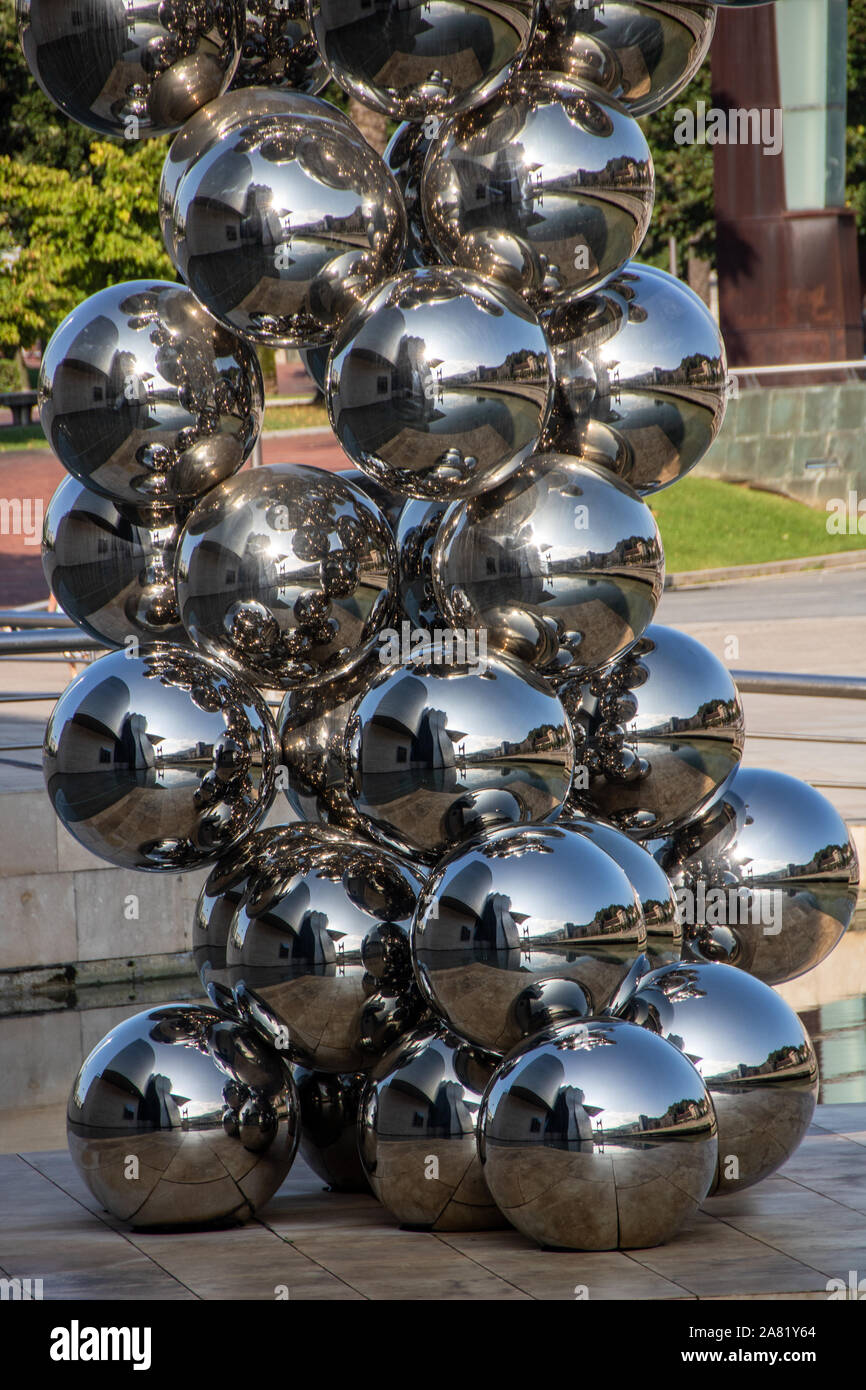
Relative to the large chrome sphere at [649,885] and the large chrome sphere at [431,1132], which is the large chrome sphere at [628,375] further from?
the large chrome sphere at [431,1132]

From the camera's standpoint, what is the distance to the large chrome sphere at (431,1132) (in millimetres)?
4328

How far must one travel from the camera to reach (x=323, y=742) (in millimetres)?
4832

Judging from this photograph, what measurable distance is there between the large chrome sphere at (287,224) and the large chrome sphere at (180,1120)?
5.34 feet

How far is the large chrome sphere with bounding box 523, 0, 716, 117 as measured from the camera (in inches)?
184

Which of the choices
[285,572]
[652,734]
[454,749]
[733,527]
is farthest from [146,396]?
[733,527]

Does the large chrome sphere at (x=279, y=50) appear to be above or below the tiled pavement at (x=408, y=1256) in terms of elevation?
above

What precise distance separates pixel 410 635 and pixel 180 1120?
4.09 feet

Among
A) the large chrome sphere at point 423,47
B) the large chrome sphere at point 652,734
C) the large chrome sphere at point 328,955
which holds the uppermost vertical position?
the large chrome sphere at point 423,47

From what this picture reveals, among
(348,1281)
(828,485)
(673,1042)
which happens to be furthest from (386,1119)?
(828,485)

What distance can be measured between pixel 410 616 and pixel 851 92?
43.7m

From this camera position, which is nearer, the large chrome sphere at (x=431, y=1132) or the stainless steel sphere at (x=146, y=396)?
the large chrome sphere at (x=431, y=1132)

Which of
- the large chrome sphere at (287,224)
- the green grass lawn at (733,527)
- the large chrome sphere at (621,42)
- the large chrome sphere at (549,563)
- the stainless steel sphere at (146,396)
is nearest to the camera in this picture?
the large chrome sphere at (287,224)

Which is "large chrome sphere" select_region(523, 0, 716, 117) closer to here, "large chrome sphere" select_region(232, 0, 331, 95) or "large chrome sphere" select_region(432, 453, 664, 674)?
"large chrome sphere" select_region(232, 0, 331, 95)

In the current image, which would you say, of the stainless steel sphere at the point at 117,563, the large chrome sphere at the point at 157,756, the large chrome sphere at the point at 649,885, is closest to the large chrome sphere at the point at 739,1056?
the large chrome sphere at the point at 649,885
